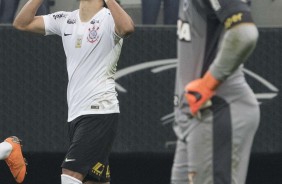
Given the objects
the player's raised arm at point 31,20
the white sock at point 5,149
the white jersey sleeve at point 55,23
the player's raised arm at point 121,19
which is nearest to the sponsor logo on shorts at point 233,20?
the player's raised arm at point 121,19

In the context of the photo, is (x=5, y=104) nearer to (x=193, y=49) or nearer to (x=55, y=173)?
(x=55, y=173)

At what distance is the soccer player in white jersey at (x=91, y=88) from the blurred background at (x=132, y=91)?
0.84 metres

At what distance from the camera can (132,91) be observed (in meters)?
7.16

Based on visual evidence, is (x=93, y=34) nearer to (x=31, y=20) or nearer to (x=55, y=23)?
(x=55, y=23)

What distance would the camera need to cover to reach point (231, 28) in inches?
155

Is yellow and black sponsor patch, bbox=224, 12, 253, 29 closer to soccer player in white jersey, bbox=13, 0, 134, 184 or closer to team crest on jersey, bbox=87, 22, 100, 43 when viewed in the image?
soccer player in white jersey, bbox=13, 0, 134, 184

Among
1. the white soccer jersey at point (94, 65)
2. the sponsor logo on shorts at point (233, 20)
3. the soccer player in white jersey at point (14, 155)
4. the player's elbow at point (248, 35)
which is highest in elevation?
the sponsor logo on shorts at point (233, 20)

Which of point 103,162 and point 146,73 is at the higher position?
point 146,73

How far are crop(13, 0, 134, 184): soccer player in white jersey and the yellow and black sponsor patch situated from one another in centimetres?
221

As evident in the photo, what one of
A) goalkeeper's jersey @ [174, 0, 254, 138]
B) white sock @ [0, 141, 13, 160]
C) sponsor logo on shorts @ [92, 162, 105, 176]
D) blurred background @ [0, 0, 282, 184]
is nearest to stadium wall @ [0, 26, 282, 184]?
blurred background @ [0, 0, 282, 184]

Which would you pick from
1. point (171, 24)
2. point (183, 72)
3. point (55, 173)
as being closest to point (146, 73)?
point (171, 24)

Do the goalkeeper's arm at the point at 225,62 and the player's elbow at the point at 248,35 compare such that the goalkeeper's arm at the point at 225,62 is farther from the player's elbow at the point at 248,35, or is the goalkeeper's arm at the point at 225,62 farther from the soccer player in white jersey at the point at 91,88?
the soccer player in white jersey at the point at 91,88

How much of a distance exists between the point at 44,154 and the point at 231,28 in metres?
3.67

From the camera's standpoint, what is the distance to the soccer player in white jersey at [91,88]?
20.4 ft
